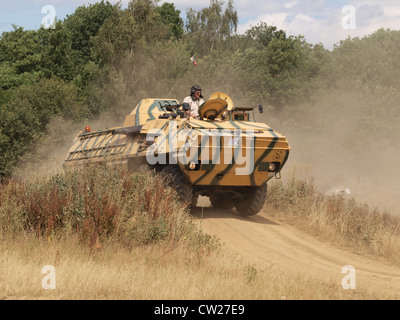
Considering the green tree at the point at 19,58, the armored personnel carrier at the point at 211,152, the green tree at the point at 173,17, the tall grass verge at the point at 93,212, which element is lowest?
the tall grass verge at the point at 93,212

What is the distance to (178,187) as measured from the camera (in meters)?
14.1

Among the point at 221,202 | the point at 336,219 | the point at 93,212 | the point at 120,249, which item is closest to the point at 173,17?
the point at 221,202

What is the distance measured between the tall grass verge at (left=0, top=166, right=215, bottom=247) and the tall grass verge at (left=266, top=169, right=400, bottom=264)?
384 cm

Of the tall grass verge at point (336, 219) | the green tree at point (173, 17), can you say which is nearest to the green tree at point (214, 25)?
the green tree at point (173, 17)

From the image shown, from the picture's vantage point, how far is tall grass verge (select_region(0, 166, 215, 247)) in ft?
35.1

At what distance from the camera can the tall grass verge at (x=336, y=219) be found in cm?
1403

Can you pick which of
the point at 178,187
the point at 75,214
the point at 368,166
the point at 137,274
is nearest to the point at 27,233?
the point at 75,214

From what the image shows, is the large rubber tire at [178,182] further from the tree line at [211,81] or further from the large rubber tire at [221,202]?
the tree line at [211,81]

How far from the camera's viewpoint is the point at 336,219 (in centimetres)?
1537

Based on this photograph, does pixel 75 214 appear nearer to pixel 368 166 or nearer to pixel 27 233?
pixel 27 233

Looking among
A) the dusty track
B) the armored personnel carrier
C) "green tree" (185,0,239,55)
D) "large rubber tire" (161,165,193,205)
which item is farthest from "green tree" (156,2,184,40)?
"large rubber tire" (161,165,193,205)

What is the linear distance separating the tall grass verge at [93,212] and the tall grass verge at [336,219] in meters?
3.84

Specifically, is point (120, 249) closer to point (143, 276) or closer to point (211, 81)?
point (143, 276)
